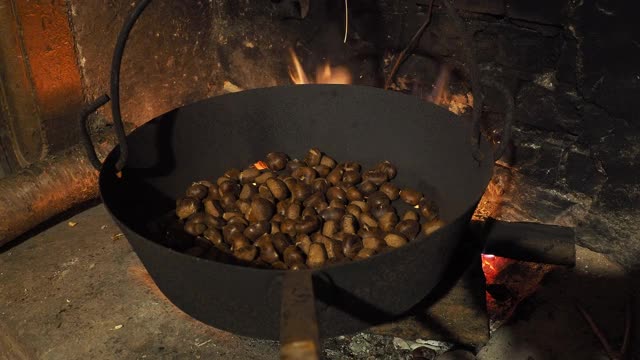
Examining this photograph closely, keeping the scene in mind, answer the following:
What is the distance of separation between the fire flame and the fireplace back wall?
38 mm

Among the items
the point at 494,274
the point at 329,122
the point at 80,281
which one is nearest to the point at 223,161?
the point at 329,122

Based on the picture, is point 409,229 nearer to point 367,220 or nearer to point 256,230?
point 367,220

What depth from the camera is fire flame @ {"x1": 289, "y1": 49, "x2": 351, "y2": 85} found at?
2678mm

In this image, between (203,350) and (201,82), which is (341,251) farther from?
(201,82)

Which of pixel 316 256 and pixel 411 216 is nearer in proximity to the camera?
pixel 316 256

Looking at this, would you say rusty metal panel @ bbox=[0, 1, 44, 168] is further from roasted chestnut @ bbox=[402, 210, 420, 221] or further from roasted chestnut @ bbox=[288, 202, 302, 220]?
roasted chestnut @ bbox=[402, 210, 420, 221]

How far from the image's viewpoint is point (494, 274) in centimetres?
229

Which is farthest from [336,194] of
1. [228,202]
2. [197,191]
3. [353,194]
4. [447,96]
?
[447,96]

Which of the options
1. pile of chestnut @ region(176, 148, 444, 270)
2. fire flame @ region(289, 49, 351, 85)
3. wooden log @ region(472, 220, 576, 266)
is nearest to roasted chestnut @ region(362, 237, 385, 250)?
pile of chestnut @ region(176, 148, 444, 270)

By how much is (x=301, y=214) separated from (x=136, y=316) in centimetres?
63

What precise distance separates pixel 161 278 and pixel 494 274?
1366 mm

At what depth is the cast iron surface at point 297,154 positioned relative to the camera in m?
1.33

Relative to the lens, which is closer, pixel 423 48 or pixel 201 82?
pixel 423 48

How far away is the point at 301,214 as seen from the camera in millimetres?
2006
